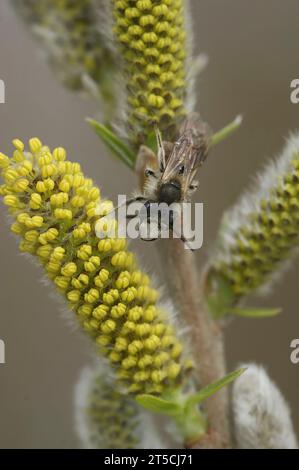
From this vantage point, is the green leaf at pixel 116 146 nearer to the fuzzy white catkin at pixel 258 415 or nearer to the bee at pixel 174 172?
the bee at pixel 174 172

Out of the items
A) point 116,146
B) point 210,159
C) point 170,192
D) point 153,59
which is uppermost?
point 210,159

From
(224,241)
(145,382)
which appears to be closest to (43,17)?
(224,241)

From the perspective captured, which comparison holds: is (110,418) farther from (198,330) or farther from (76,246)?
(76,246)

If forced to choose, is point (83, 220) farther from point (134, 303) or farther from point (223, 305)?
point (223, 305)

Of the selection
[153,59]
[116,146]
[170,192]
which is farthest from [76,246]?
[153,59]

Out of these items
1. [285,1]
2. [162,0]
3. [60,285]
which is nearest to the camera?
[60,285]

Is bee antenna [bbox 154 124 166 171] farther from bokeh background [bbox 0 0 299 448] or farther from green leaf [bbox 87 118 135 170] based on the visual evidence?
bokeh background [bbox 0 0 299 448]
